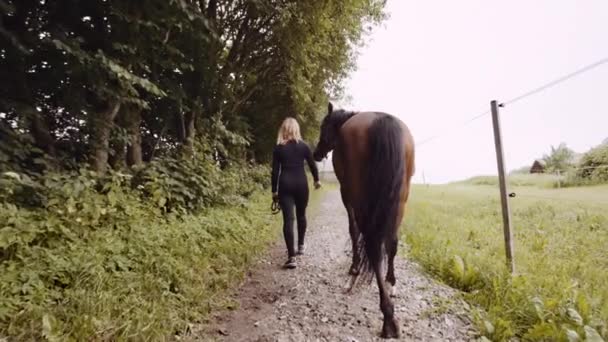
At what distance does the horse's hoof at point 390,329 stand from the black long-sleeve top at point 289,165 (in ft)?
8.16

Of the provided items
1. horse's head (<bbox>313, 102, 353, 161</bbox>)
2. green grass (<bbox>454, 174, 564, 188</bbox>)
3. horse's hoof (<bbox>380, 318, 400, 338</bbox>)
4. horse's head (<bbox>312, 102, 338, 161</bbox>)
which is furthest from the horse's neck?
green grass (<bbox>454, 174, 564, 188</bbox>)

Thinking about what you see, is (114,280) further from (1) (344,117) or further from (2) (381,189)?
(1) (344,117)

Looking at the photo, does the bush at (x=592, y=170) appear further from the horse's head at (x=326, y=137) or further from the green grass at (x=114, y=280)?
the green grass at (x=114, y=280)

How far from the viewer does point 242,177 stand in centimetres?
1109

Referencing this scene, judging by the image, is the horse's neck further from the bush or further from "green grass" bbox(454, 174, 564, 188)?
"green grass" bbox(454, 174, 564, 188)

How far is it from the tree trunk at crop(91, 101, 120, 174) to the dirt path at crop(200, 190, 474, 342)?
122 inches

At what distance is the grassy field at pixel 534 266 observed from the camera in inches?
101

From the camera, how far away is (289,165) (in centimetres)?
490

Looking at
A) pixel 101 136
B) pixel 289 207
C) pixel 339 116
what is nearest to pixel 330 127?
pixel 339 116

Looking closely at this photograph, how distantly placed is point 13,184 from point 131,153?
10.3ft

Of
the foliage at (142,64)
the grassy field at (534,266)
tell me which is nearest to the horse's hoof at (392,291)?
the grassy field at (534,266)

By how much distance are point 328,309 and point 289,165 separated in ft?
7.30

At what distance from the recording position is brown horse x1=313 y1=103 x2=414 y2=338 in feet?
9.93

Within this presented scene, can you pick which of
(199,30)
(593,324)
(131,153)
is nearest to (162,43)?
(199,30)
